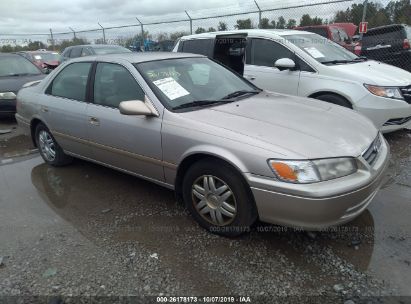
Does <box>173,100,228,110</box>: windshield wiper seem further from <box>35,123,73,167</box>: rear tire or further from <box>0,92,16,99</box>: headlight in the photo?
<box>0,92,16,99</box>: headlight

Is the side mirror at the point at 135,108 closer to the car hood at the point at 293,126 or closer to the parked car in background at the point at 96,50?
the car hood at the point at 293,126

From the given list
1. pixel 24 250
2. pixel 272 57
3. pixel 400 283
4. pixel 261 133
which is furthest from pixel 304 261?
pixel 272 57

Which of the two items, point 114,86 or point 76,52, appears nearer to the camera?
point 114,86

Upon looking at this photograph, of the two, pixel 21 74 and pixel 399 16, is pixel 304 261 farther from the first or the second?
pixel 399 16

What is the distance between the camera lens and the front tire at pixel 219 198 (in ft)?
9.75

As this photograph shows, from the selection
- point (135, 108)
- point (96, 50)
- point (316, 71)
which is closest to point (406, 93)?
point (316, 71)

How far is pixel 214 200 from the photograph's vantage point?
3.18 m

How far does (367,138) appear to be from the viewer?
3.19 metres

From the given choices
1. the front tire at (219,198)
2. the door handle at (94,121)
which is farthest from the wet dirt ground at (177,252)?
the door handle at (94,121)

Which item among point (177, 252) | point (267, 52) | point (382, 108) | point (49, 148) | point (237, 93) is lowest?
point (177, 252)

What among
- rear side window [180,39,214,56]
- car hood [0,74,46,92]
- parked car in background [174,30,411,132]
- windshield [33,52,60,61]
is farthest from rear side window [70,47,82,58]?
parked car in background [174,30,411,132]

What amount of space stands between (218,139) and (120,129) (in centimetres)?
121

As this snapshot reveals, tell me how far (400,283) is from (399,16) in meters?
12.8

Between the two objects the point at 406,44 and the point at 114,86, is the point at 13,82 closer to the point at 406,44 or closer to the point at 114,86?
the point at 114,86
